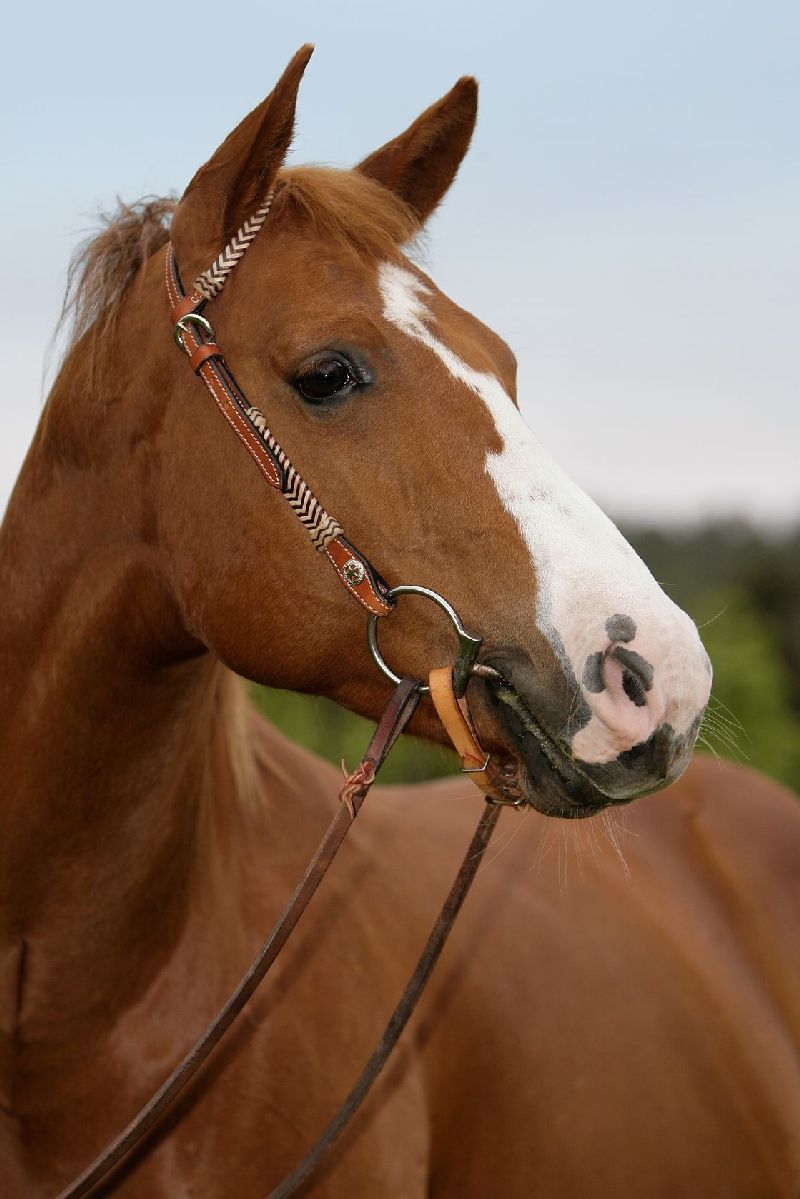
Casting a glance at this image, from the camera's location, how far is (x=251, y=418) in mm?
2330

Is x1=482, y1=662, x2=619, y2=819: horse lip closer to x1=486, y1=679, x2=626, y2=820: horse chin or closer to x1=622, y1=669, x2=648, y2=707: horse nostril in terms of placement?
x1=486, y1=679, x2=626, y2=820: horse chin

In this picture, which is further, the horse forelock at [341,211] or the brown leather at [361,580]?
the horse forelock at [341,211]

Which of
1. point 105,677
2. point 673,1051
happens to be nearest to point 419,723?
point 105,677

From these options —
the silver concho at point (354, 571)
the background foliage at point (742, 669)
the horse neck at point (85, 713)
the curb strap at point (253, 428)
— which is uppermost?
the curb strap at point (253, 428)

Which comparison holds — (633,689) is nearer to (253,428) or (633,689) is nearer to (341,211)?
(253,428)

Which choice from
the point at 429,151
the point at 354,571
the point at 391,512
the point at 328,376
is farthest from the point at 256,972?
the point at 429,151

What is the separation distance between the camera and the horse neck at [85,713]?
2516mm

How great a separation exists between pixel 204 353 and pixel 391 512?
516 mm

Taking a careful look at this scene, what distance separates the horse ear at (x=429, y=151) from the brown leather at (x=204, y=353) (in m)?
0.76

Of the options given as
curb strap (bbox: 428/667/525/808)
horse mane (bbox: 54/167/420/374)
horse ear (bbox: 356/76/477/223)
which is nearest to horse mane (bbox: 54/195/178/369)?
horse mane (bbox: 54/167/420/374)

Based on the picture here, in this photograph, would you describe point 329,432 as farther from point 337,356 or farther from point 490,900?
point 490,900

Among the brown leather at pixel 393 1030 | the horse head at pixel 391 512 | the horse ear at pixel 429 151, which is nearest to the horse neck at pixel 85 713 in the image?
the horse head at pixel 391 512

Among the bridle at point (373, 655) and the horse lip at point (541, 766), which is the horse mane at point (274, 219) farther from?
the horse lip at point (541, 766)

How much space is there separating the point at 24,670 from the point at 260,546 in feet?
2.06
